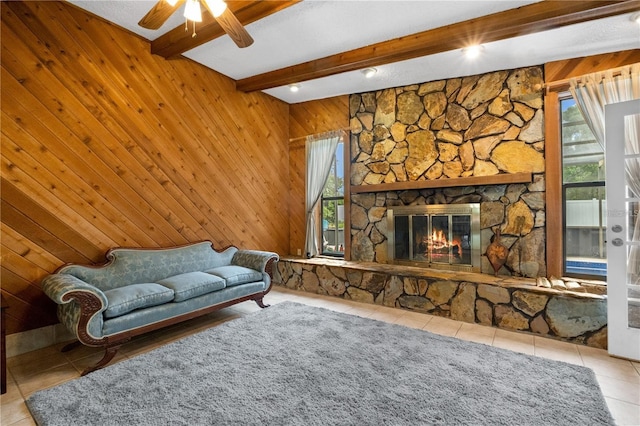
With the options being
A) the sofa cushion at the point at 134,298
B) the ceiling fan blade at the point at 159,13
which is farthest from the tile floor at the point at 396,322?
the ceiling fan blade at the point at 159,13

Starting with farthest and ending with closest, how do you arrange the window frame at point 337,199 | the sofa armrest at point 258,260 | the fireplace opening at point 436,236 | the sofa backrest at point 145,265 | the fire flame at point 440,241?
the window frame at point 337,199 → the fire flame at point 440,241 → the fireplace opening at point 436,236 → the sofa armrest at point 258,260 → the sofa backrest at point 145,265

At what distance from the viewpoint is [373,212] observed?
4578 millimetres

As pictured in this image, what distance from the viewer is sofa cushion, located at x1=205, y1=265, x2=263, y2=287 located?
334cm

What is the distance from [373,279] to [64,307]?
3.13 metres

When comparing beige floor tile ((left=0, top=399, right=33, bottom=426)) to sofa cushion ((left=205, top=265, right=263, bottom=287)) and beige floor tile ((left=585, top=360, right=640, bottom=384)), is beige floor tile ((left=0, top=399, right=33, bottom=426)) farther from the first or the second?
beige floor tile ((left=585, top=360, right=640, bottom=384))

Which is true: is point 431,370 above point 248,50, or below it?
below

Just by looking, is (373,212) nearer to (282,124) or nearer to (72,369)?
(282,124)

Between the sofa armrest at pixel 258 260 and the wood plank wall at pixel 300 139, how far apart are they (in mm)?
1403

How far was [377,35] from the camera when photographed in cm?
314

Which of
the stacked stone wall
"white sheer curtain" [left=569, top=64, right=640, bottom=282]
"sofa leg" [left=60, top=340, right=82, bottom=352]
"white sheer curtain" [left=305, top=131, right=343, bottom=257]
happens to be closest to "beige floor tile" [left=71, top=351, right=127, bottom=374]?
"sofa leg" [left=60, top=340, right=82, bottom=352]

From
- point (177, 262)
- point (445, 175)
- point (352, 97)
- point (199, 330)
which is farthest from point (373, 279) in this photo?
point (352, 97)

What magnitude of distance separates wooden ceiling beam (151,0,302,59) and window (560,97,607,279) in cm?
326

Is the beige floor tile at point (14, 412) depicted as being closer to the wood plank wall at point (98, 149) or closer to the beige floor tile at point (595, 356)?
the wood plank wall at point (98, 149)

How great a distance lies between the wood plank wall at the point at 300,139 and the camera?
4.94 meters
